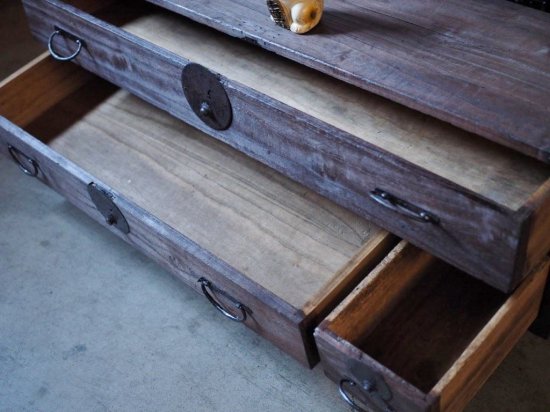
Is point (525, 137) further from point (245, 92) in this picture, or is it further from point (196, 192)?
point (196, 192)

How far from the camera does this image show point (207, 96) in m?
1.20

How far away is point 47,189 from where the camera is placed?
5.41 ft

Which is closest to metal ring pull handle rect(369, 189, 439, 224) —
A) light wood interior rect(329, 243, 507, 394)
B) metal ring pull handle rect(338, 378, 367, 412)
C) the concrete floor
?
light wood interior rect(329, 243, 507, 394)

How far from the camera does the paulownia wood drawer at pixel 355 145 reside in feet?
3.08

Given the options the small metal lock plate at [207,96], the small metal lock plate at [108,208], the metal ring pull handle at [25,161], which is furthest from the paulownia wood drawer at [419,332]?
the metal ring pull handle at [25,161]

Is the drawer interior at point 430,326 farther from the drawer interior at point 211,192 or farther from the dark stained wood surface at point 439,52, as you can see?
the dark stained wood surface at point 439,52

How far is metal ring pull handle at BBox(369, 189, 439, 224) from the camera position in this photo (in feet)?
3.20

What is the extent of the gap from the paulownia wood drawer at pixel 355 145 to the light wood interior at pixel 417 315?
104mm

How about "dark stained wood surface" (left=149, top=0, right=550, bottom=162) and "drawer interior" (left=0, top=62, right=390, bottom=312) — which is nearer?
"dark stained wood surface" (left=149, top=0, right=550, bottom=162)

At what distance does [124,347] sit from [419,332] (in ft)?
1.68

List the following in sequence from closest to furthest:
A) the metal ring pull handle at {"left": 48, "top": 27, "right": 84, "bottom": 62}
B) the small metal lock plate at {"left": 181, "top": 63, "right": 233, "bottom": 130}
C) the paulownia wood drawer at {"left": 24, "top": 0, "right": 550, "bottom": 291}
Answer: the paulownia wood drawer at {"left": 24, "top": 0, "right": 550, "bottom": 291} < the small metal lock plate at {"left": 181, "top": 63, "right": 233, "bottom": 130} < the metal ring pull handle at {"left": 48, "top": 27, "right": 84, "bottom": 62}

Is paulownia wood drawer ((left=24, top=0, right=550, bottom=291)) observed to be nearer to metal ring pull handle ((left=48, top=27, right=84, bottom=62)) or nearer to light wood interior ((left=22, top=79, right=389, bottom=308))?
metal ring pull handle ((left=48, top=27, right=84, bottom=62))

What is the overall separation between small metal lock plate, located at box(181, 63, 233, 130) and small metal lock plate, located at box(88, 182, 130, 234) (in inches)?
7.9

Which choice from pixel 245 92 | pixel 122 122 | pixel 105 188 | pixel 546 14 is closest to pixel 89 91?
pixel 122 122
